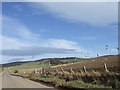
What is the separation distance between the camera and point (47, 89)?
71.4 ft

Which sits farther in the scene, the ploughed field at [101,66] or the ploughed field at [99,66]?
the ploughed field at [99,66]

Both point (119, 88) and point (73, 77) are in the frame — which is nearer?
point (119, 88)

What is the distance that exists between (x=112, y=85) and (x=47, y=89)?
18.3ft

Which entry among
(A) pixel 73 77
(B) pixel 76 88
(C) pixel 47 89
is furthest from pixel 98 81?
(A) pixel 73 77

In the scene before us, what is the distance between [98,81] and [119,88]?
447 centimetres

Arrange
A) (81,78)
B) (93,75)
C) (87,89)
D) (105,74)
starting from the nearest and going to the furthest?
(87,89), (105,74), (93,75), (81,78)

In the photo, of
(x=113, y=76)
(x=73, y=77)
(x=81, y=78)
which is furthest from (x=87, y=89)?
(x=73, y=77)

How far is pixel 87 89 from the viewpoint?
18.0 metres

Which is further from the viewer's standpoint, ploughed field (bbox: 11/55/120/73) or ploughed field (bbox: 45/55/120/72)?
ploughed field (bbox: 11/55/120/73)

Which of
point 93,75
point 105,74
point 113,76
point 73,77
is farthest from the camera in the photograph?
point 73,77

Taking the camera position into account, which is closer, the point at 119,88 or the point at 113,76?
the point at 119,88

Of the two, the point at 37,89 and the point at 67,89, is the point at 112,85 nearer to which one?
the point at 67,89

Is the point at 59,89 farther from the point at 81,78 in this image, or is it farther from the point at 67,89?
the point at 81,78

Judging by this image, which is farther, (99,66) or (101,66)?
(99,66)
